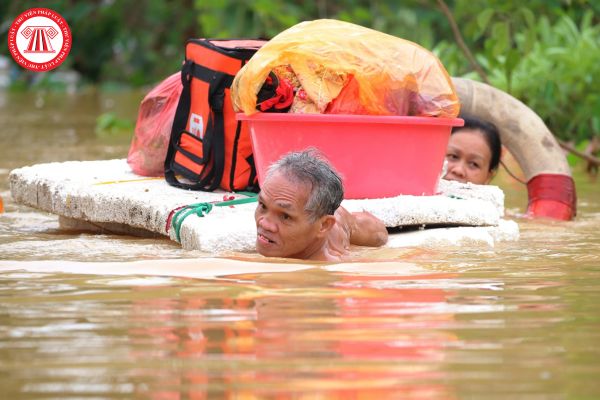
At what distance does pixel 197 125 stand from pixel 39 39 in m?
1.45

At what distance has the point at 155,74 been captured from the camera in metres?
26.5

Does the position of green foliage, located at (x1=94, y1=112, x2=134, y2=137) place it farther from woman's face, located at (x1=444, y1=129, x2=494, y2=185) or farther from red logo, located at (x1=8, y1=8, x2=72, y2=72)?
woman's face, located at (x1=444, y1=129, x2=494, y2=185)

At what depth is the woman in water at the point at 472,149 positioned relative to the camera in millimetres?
7307

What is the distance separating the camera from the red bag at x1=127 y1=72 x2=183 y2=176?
261 inches

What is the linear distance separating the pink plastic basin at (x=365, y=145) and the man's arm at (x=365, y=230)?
299 mm

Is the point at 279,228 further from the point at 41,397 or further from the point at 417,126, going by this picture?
the point at 41,397

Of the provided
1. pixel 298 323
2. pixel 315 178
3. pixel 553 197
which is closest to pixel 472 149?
pixel 553 197

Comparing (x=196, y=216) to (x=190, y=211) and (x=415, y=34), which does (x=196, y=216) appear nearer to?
(x=190, y=211)

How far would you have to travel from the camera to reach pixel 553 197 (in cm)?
706

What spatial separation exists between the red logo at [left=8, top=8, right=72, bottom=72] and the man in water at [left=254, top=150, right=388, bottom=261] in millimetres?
2311

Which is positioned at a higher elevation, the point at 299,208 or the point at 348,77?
the point at 348,77

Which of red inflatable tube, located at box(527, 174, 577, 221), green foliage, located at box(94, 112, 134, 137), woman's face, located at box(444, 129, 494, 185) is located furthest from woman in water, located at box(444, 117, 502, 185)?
green foliage, located at box(94, 112, 134, 137)

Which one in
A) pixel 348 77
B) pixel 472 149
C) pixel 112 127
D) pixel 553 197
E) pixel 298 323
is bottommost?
pixel 112 127

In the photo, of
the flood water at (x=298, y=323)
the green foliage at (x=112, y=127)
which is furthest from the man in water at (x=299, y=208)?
the green foliage at (x=112, y=127)
